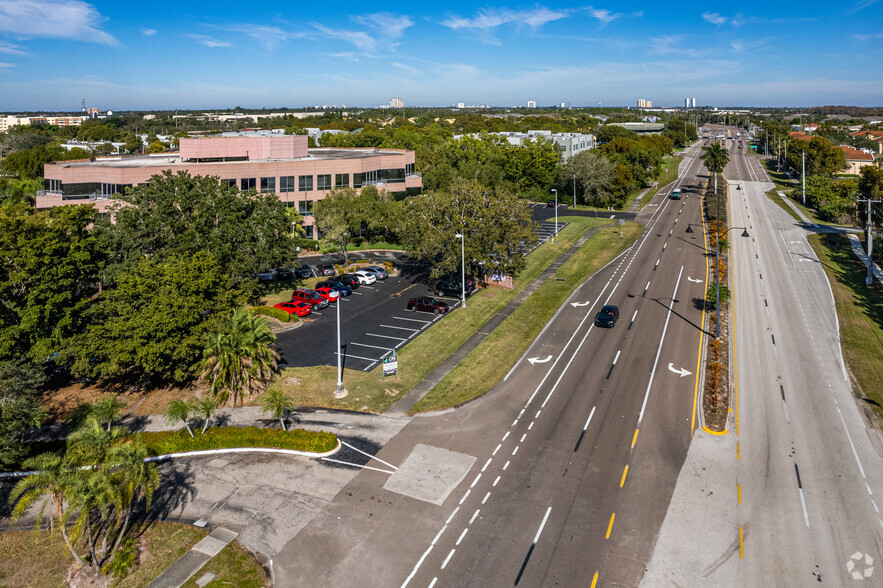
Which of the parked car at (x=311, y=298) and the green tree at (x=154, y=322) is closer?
the green tree at (x=154, y=322)

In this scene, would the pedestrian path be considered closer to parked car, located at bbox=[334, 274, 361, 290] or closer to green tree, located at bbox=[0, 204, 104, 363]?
green tree, located at bbox=[0, 204, 104, 363]

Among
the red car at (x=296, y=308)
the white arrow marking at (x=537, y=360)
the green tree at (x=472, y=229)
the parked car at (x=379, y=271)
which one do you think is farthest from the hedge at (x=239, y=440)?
the parked car at (x=379, y=271)

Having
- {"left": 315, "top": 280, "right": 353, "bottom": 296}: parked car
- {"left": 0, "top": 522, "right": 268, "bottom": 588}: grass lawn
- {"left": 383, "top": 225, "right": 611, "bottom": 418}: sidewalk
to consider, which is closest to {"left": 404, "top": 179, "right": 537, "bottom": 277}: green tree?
{"left": 383, "top": 225, "right": 611, "bottom": 418}: sidewalk

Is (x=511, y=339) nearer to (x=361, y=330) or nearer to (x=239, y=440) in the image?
(x=361, y=330)

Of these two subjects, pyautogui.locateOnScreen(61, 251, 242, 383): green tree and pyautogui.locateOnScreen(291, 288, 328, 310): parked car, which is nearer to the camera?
pyautogui.locateOnScreen(61, 251, 242, 383): green tree

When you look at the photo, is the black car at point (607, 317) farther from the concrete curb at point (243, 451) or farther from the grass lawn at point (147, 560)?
the grass lawn at point (147, 560)

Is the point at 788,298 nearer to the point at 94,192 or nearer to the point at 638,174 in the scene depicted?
the point at 638,174

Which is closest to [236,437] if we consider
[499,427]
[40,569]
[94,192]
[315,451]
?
[315,451]
